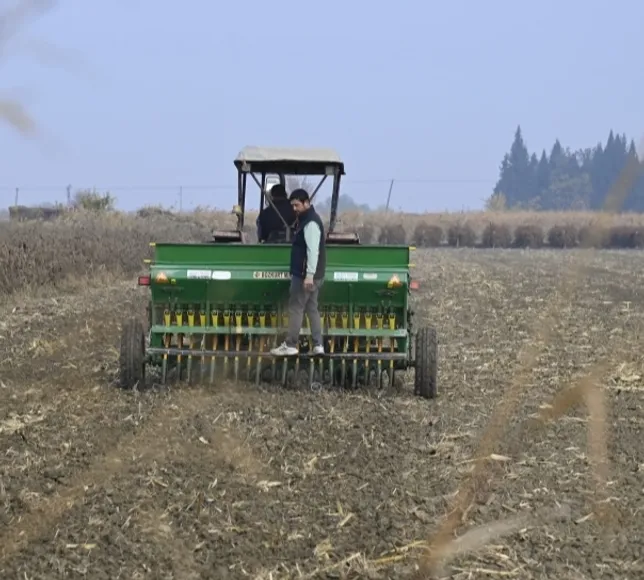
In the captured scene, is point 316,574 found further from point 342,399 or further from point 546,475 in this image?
point 342,399

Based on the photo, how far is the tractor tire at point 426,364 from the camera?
9141 millimetres

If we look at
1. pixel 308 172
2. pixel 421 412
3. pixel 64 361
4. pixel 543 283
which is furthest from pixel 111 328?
pixel 543 283

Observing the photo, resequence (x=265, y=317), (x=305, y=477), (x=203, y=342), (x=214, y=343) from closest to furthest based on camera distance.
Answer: (x=305, y=477) → (x=203, y=342) → (x=214, y=343) → (x=265, y=317)

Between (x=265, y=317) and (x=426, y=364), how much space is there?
1607 mm

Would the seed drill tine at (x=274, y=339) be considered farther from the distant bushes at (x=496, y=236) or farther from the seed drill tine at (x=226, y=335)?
the distant bushes at (x=496, y=236)

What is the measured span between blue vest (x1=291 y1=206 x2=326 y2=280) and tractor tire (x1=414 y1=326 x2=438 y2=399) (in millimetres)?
1142

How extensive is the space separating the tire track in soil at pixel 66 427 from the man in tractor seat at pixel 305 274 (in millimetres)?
1005

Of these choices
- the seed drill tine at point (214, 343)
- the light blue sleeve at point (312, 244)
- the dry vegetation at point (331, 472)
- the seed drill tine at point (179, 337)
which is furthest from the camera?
the seed drill tine at point (179, 337)

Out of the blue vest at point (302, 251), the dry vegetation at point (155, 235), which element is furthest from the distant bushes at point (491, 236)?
the blue vest at point (302, 251)

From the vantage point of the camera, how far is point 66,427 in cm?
766

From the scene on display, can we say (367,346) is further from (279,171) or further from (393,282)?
(279,171)

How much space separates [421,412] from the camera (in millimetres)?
8547

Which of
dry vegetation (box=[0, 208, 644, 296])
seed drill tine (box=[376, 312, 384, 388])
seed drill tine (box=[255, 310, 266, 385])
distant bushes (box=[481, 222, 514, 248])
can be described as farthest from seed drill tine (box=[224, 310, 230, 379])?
distant bushes (box=[481, 222, 514, 248])

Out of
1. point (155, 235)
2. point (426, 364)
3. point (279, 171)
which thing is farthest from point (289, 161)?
point (155, 235)
